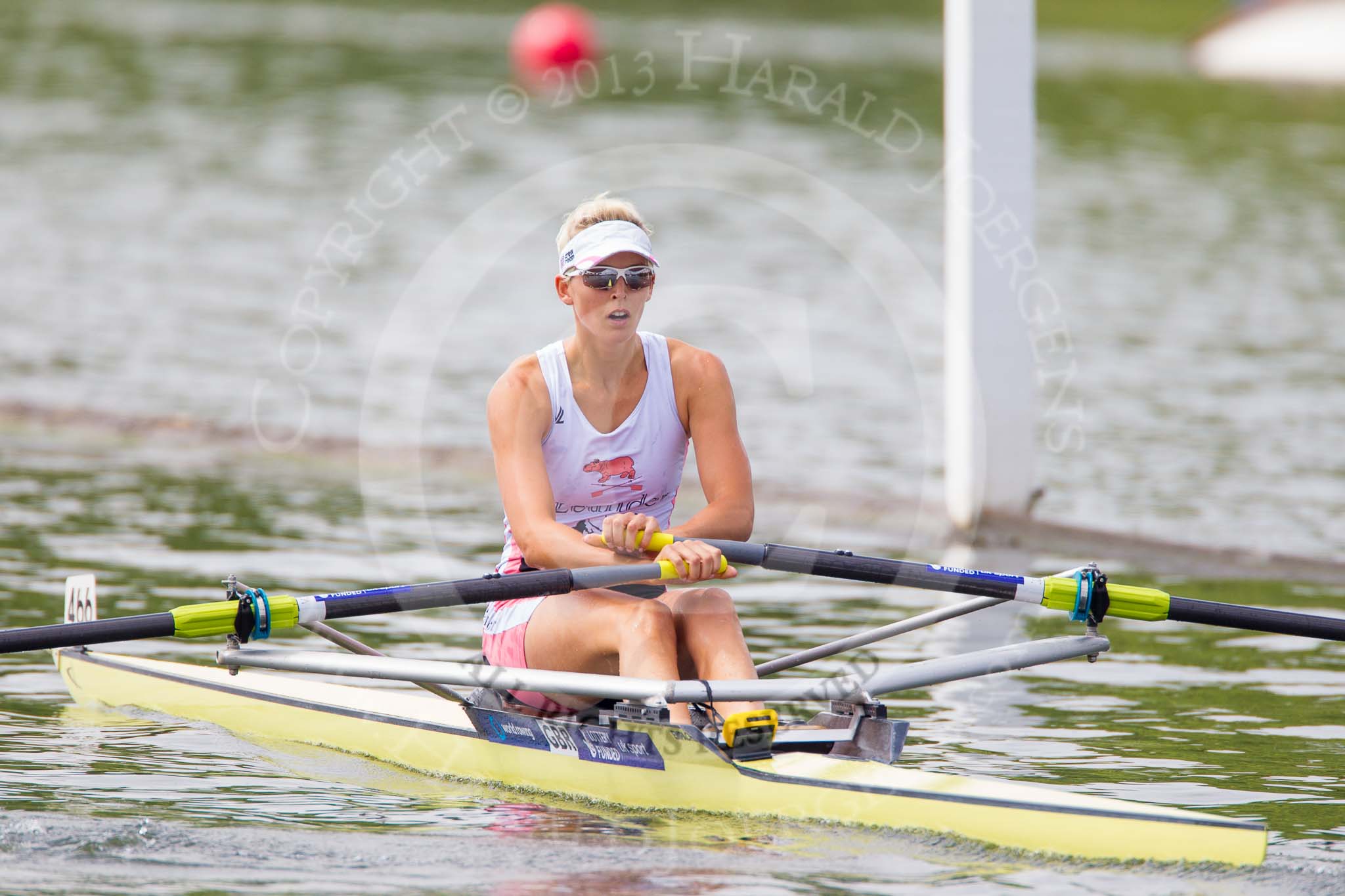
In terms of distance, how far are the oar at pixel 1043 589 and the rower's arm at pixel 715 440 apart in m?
0.16

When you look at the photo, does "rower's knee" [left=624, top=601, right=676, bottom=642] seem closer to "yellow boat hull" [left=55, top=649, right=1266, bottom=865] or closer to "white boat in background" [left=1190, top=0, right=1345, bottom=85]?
"yellow boat hull" [left=55, top=649, right=1266, bottom=865]

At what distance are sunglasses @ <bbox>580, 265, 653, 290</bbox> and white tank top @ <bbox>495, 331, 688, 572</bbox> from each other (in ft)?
0.84

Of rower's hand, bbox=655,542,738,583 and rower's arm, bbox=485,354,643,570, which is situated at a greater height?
rower's arm, bbox=485,354,643,570

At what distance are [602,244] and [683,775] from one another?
5.02ft

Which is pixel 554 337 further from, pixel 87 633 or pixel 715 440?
pixel 87 633

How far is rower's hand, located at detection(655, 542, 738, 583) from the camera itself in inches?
205

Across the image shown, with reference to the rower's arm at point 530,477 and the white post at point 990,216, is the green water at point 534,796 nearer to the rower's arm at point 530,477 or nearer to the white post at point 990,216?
the rower's arm at point 530,477

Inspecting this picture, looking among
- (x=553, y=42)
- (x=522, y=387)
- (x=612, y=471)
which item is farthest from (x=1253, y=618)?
(x=553, y=42)

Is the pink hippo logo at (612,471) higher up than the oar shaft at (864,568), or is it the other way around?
the pink hippo logo at (612,471)

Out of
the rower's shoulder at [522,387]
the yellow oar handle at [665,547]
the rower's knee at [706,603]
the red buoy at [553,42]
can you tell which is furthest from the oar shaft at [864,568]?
the red buoy at [553,42]

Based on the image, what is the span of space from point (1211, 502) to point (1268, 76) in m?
32.4

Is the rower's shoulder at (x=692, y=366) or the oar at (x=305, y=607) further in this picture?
the rower's shoulder at (x=692, y=366)

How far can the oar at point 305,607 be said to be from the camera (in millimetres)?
5270

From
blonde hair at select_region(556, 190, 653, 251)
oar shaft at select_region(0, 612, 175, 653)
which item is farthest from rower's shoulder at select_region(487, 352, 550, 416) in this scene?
oar shaft at select_region(0, 612, 175, 653)
